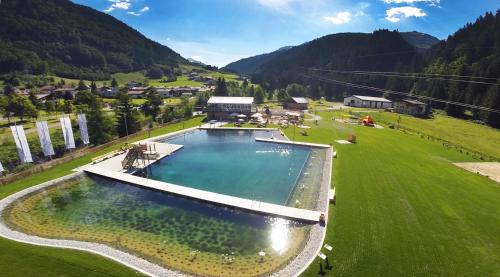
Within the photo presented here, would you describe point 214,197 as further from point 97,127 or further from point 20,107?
point 20,107

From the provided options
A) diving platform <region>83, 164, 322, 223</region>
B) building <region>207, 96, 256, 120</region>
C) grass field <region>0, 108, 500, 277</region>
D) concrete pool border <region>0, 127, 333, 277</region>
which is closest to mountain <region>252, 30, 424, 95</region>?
building <region>207, 96, 256, 120</region>

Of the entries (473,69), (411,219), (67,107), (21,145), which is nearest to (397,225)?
(411,219)

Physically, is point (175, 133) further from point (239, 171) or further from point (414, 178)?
point (414, 178)

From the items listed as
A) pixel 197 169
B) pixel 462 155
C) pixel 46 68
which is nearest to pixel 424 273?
pixel 197 169

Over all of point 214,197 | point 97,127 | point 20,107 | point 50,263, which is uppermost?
point 20,107

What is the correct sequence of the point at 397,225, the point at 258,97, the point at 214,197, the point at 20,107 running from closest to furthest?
the point at 397,225, the point at 214,197, the point at 20,107, the point at 258,97
